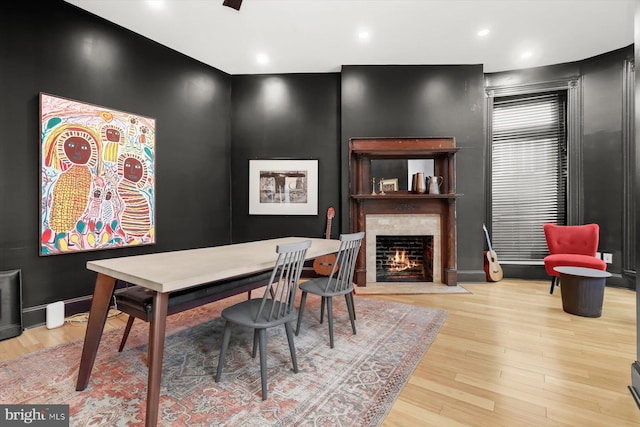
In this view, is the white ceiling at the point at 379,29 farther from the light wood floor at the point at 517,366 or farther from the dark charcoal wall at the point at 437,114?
the light wood floor at the point at 517,366

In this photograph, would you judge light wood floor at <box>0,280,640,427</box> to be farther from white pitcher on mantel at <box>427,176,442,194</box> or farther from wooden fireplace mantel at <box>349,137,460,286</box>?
white pitcher on mantel at <box>427,176,442,194</box>

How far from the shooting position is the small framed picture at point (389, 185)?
426cm

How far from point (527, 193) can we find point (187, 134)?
508cm

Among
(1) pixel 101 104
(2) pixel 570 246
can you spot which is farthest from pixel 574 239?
(1) pixel 101 104

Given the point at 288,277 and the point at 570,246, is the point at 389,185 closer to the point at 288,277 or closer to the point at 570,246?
the point at 570,246

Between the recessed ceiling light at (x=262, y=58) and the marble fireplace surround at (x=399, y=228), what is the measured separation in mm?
2612

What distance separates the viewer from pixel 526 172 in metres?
4.39

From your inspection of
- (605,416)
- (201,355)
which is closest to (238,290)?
(201,355)

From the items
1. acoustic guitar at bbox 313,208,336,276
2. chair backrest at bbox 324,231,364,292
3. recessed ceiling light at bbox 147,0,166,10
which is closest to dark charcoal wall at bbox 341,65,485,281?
acoustic guitar at bbox 313,208,336,276

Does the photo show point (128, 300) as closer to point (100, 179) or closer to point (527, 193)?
point (100, 179)

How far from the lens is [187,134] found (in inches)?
156

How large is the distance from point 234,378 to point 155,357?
0.63m

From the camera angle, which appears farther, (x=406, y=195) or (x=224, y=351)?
(x=406, y=195)

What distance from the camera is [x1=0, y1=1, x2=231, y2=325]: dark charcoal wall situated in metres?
2.50
